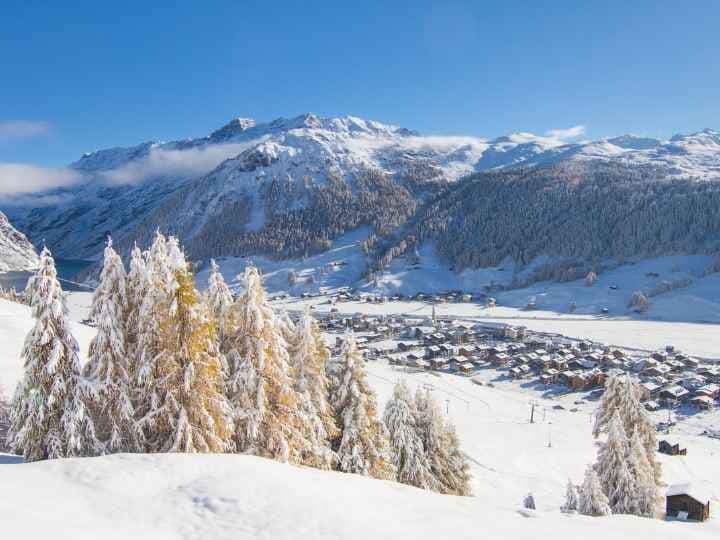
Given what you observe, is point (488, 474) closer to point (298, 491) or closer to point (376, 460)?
point (376, 460)

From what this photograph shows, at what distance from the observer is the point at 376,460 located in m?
25.6

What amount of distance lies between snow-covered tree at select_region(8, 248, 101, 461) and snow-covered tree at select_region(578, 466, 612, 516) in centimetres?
2406

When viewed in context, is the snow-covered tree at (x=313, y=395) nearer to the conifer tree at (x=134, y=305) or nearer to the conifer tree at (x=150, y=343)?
the conifer tree at (x=150, y=343)

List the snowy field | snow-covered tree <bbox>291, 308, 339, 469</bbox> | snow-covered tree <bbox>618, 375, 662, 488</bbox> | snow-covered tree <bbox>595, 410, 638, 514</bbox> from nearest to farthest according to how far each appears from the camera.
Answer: the snowy field, snow-covered tree <bbox>291, 308, 339, 469</bbox>, snow-covered tree <bbox>595, 410, 638, 514</bbox>, snow-covered tree <bbox>618, 375, 662, 488</bbox>

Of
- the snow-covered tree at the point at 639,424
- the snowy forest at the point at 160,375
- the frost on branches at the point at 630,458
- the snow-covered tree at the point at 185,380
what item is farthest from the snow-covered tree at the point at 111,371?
the snow-covered tree at the point at 639,424

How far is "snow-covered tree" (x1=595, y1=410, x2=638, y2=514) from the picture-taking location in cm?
2989

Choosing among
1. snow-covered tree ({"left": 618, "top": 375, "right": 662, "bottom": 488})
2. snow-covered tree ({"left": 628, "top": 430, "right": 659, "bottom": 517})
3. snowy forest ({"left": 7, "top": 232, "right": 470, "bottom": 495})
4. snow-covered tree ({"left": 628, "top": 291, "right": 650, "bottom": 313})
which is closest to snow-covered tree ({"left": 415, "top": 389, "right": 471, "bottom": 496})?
snowy forest ({"left": 7, "top": 232, "right": 470, "bottom": 495})

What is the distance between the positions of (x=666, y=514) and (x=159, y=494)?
102ft

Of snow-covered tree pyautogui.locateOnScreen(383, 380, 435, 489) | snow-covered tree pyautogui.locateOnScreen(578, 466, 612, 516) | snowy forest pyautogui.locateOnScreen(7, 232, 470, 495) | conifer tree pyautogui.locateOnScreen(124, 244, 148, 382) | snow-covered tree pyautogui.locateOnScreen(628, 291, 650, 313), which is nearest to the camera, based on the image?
snowy forest pyautogui.locateOnScreen(7, 232, 470, 495)

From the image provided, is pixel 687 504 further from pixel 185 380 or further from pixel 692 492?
pixel 185 380

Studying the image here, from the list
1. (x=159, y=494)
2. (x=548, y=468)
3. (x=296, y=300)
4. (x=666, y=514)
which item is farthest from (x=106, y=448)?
(x=296, y=300)

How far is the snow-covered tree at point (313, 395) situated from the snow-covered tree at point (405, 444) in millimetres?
5519

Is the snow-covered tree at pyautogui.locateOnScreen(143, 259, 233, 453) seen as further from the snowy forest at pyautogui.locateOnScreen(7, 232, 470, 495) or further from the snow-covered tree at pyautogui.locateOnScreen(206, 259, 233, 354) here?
the snow-covered tree at pyautogui.locateOnScreen(206, 259, 233, 354)

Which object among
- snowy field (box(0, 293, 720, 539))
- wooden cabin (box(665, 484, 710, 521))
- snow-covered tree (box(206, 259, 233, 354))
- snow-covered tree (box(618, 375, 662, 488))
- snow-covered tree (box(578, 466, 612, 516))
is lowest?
wooden cabin (box(665, 484, 710, 521))
